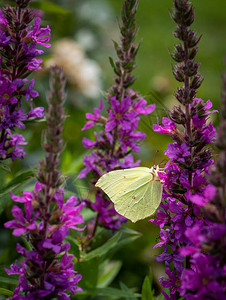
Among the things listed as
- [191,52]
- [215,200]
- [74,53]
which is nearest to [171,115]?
[191,52]

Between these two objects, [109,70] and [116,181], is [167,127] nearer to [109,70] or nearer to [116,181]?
[116,181]

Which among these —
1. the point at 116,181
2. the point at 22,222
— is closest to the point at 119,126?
the point at 116,181

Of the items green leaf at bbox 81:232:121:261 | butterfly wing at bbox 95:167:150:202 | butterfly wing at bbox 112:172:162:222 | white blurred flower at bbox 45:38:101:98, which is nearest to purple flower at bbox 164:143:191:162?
butterfly wing at bbox 112:172:162:222

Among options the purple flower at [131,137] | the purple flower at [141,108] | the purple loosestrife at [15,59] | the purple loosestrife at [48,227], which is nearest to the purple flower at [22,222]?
the purple loosestrife at [48,227]

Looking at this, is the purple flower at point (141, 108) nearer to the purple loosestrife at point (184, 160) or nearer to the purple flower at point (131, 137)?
the purple flower at point (131, 137)

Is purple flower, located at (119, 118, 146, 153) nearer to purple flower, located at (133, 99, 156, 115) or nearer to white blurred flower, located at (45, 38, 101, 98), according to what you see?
purple flower, located at (133, 99, 156, 115)

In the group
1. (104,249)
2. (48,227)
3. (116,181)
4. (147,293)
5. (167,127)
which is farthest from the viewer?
(104,249)
